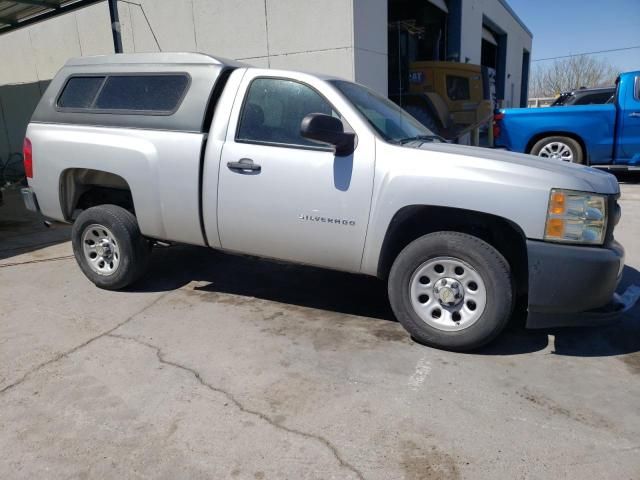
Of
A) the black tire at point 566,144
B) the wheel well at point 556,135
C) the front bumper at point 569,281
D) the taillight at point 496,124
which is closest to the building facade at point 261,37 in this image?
the taillight at point 496,124

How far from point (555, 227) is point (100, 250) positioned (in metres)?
3.93

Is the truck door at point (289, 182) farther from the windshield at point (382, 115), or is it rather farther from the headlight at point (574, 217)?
the headlight at point (574, 217)

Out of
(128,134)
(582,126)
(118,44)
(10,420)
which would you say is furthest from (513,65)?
(10,420)

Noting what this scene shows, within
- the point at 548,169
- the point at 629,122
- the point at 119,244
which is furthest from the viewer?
the point at 629,122

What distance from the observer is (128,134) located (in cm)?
445

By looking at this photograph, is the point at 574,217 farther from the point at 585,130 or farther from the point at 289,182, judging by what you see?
the point at 585,130

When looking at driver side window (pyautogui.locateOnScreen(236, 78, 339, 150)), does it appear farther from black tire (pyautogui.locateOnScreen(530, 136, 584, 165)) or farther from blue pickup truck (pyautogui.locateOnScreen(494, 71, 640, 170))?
black tire (pyautogui.locateOnScreen(530, 136, 584, 165))

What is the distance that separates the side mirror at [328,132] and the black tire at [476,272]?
0.84 m

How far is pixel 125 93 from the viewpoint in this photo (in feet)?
15.2

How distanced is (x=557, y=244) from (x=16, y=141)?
16.4m

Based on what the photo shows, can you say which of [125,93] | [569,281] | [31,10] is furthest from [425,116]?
[31,10]

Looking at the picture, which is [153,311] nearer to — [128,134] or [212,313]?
[212,313]

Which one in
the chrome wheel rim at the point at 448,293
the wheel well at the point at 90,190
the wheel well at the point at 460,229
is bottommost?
the chrome wheel rim at the point at 448,293

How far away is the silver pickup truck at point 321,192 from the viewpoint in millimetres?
3273
